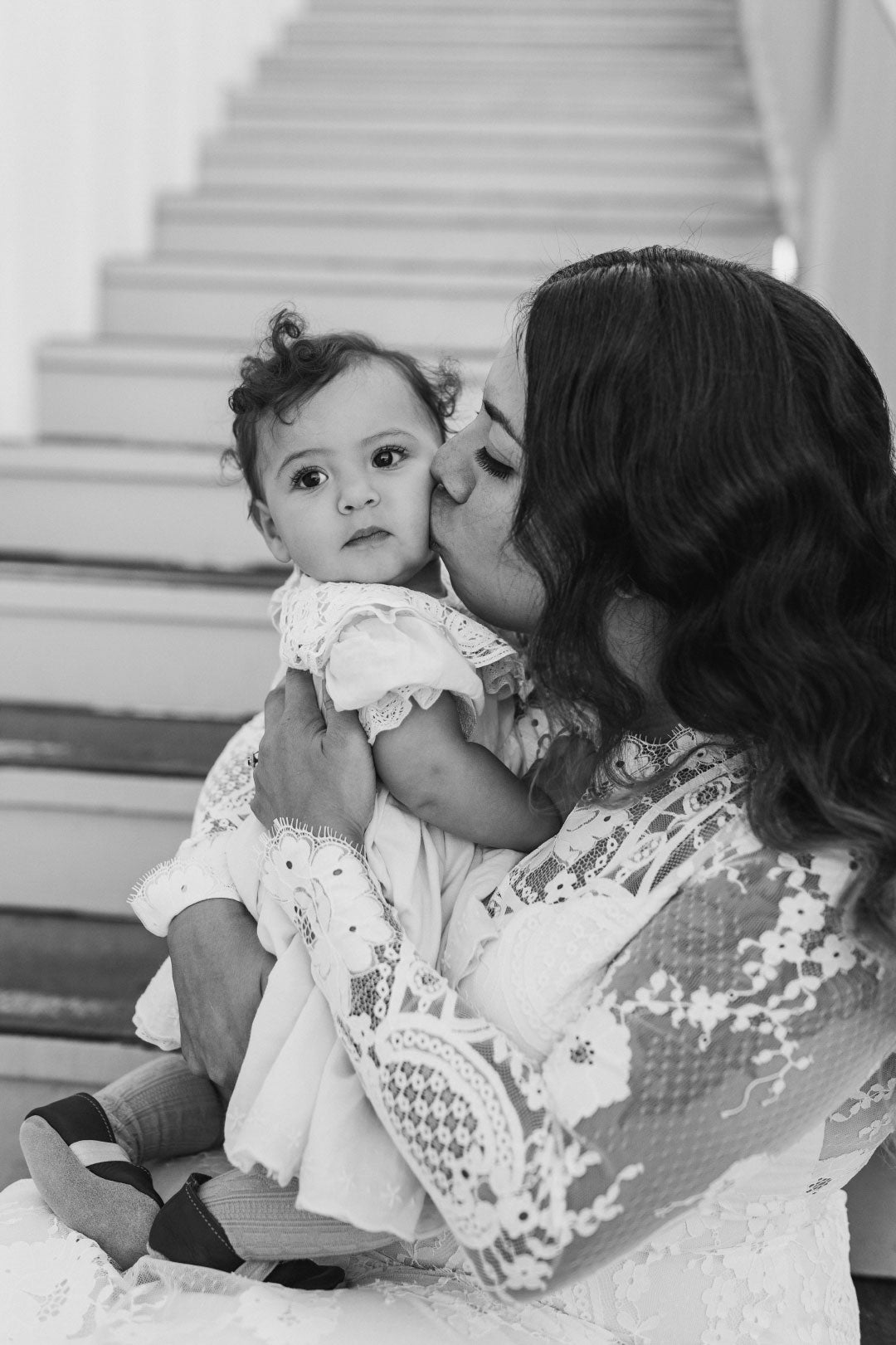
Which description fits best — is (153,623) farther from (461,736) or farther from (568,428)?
(568,428)

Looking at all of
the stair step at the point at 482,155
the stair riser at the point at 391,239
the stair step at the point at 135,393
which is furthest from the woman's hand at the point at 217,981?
the stair step at the point at 482,155

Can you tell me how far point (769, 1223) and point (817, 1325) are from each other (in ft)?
0.33

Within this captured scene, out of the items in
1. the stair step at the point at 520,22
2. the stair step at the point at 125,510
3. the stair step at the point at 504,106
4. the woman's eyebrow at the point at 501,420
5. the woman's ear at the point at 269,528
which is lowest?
the stair step at the point at 125,510

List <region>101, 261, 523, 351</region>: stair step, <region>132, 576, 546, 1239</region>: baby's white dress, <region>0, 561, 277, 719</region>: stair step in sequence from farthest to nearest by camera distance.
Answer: <region>101, 261, 523, 351</region>: stair step, <region>0, 561, 277, 719</region>: stair step, <region>132, 576, 546, 1239</region>: baby's white dress

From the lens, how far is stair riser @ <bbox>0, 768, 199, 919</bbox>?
6.64 feet

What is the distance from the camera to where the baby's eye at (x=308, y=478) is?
1.23 metres

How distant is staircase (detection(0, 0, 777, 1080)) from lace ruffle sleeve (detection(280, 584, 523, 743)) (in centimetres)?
54

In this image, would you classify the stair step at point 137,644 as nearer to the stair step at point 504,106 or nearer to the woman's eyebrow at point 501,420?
the woman's eyebrow at point 501,420

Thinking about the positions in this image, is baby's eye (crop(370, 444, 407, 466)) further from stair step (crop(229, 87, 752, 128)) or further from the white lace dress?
stair step (crop(229, 87, 752, 128))

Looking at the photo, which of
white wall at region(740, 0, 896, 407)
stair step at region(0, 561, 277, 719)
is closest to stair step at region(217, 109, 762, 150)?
white wall at region(740, 0, 896, 407)

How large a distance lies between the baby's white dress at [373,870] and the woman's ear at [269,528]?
0.23 feet

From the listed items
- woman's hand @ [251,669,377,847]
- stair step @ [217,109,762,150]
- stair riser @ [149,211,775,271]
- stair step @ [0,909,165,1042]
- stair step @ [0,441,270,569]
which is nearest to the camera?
woman's hand @ [251,669,377,847]

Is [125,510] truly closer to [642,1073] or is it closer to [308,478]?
[308,478]

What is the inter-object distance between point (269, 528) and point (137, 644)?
3.31ft
